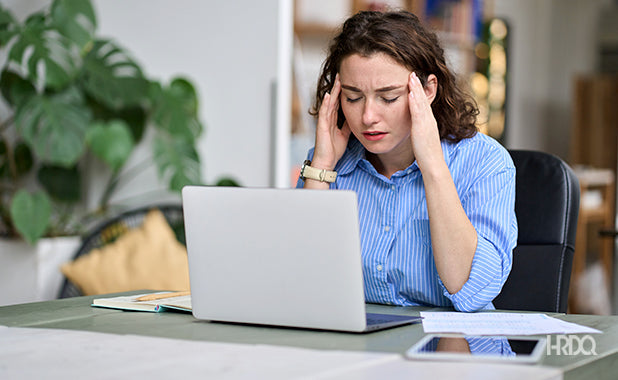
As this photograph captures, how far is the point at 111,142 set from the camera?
10.4 feet

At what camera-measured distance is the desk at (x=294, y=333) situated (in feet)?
3.15

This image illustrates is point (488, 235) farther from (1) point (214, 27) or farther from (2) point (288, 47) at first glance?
(1) point (214, 27)

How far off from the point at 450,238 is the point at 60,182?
7.66 feet

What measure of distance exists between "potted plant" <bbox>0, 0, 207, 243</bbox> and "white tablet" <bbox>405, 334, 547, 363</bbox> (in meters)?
2.26

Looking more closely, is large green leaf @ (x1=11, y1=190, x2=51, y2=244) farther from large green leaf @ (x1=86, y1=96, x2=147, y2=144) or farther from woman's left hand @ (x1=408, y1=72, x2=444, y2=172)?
woman's left hand @ (x1=408, y1=72, x2=444, y2=172)

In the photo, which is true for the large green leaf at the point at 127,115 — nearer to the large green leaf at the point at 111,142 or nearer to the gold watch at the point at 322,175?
the large green leaf at the point at 111,142

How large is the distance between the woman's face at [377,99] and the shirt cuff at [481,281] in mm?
292

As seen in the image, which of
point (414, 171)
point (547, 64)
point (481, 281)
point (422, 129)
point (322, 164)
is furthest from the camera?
point (547, 64)

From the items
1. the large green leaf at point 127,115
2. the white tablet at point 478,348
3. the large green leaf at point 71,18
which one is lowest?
the white tablet at point 478,348

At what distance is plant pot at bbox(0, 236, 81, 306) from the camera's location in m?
3.19

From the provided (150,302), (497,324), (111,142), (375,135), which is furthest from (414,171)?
(111,142)

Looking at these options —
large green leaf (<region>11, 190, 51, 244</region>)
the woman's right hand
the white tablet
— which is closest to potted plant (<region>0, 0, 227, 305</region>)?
large green leaf (<region>11, 190, 51, 244</region>)

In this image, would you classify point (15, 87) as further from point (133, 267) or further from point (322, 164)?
point (322, 164)

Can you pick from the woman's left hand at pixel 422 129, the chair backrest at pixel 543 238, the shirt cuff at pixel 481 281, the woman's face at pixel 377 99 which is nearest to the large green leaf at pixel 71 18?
the woman's face at pixel 377 99
